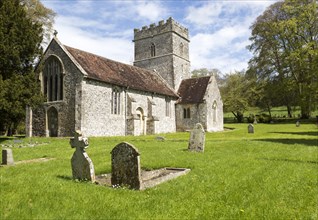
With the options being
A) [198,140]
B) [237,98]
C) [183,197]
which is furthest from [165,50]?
[183,197]

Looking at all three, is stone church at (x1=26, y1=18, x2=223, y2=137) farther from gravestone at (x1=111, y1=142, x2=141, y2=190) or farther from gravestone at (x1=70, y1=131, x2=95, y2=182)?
gravestone at (x1=111, y1=142, x2=141, y2=190)

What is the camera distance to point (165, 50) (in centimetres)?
3656

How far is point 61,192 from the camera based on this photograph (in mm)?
5781

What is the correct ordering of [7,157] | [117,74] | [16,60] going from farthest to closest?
[117,74] < [16,60] < [7,157]

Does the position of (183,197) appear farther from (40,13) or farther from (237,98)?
(237,98)

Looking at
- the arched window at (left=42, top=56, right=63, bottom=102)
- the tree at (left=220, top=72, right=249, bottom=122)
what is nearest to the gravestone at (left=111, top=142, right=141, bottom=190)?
the arched window at (left=42, top=56, right=63, bottom=102)

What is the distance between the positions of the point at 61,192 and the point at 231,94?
48.4 metres

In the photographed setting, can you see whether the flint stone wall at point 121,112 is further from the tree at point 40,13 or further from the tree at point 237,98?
the tree at point 237,98

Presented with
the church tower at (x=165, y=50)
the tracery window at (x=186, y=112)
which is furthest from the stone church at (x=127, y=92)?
the tracery window at (x=186, y=112)

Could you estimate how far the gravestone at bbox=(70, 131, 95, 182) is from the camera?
7.31 metres

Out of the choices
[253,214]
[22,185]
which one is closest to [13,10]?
[22,185]

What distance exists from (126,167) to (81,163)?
46.6 inches

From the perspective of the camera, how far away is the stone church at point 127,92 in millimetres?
22688

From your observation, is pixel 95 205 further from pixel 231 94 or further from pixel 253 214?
pixel 231 94
